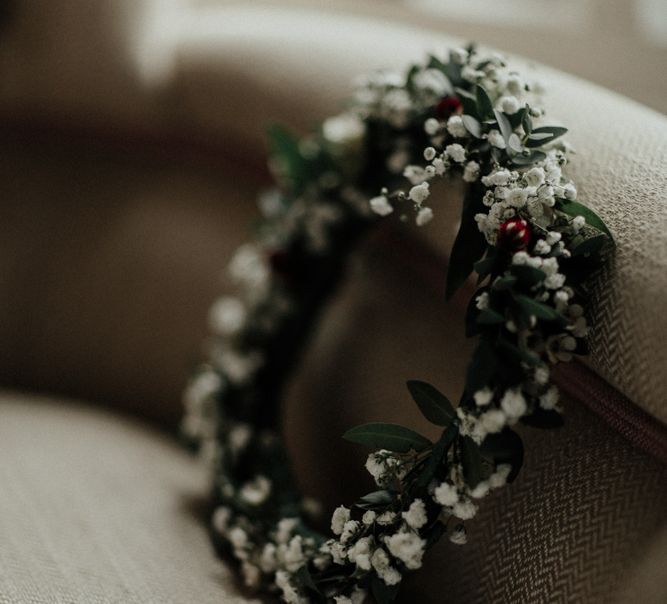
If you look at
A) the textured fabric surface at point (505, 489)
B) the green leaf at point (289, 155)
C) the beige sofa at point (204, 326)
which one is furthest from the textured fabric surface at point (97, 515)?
the green leaf at point (289, 155)

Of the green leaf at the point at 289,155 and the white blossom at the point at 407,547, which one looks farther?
the green leaf at the point at 289,155

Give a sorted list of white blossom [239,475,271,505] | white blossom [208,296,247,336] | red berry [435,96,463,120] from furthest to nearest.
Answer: white blossom [208,296,247,336]
white blossom [239,475,271,505]
red berry [435,96,463,120]

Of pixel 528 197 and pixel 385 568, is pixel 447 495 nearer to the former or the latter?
pixel 385 568

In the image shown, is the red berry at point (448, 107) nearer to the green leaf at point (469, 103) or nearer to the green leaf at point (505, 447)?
the green leaf at point (469, 103)

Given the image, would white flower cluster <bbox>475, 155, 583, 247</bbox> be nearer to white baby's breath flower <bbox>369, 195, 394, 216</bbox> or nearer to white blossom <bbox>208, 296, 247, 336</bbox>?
white baby's breath flower <bbox>369, 195, 394, 216</bbox>

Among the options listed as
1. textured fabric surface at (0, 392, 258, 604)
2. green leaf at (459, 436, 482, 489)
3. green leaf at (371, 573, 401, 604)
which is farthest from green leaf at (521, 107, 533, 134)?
textured fabric surface at (0, 392, 258, 604)

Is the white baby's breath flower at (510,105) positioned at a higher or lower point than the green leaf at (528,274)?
higher
